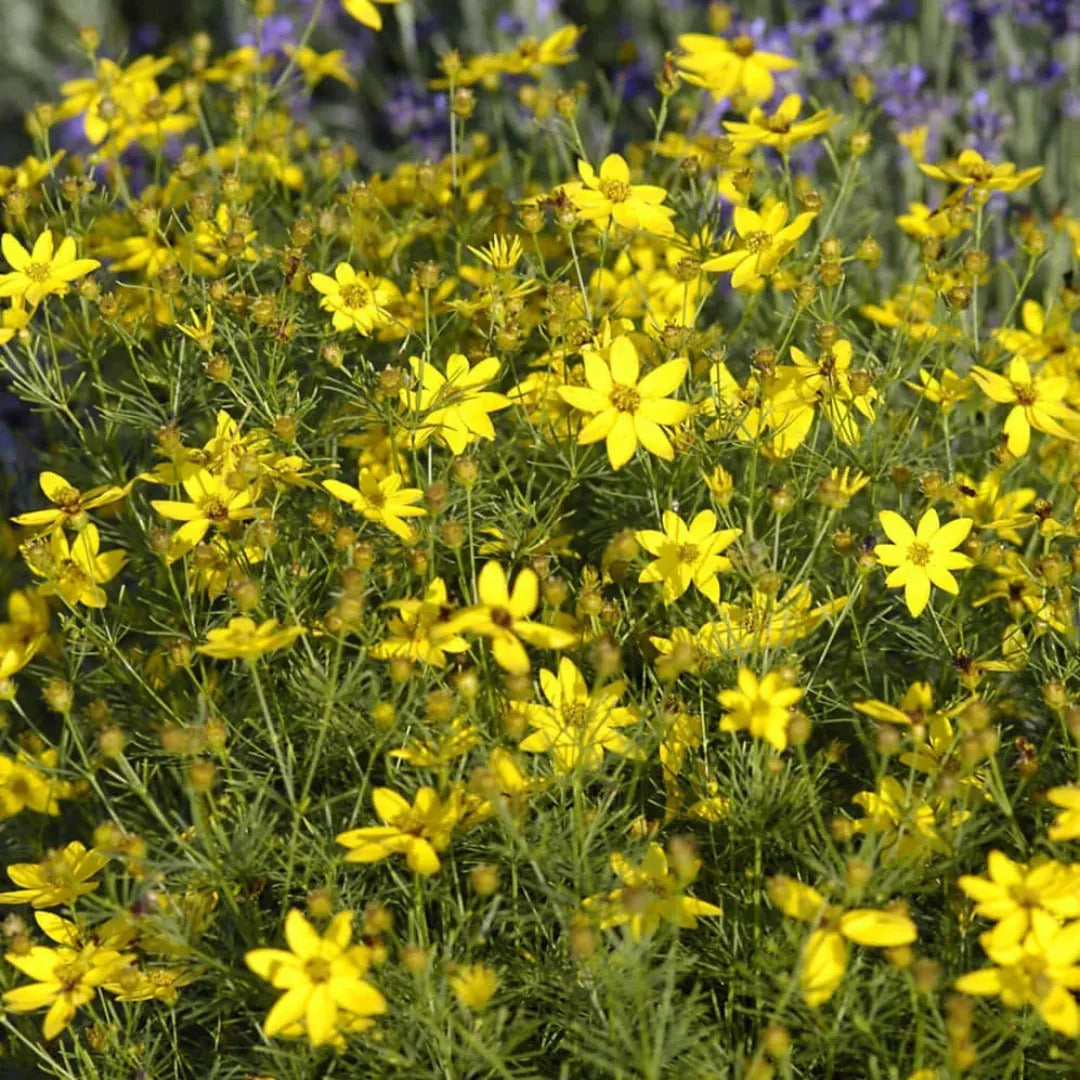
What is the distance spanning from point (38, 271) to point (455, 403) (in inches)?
26.5

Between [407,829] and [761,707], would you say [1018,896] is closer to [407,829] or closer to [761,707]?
[761,707]

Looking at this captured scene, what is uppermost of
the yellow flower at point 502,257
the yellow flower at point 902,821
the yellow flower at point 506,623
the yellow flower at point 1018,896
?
the yellow flower at point 502,257

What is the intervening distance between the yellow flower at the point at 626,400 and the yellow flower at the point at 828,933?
1.95 feet

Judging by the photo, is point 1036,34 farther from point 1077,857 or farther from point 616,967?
point 616,967

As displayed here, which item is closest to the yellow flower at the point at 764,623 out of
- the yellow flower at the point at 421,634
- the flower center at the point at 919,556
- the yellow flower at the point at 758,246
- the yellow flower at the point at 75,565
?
the flower center at the point at 919,556

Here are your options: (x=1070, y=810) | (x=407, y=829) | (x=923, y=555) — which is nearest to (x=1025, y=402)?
(x=923, y=555)

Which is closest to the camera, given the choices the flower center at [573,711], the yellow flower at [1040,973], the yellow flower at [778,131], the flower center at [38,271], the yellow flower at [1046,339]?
the yellow flower at [1040,973]

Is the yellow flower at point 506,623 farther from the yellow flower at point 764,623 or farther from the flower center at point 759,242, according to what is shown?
the flower center at point 759,242

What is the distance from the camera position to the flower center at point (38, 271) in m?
2.16

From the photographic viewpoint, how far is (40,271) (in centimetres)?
216

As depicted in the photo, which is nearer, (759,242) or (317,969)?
(317,969)

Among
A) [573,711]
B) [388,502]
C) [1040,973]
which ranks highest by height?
[388,502]

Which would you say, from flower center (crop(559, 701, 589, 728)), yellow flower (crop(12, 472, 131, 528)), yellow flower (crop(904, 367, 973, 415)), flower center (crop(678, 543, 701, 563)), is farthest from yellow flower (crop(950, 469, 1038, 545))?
yellow flower (crop(12, 472, 131, 528))

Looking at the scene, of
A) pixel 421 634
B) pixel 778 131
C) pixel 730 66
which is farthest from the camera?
pixel 730 66
